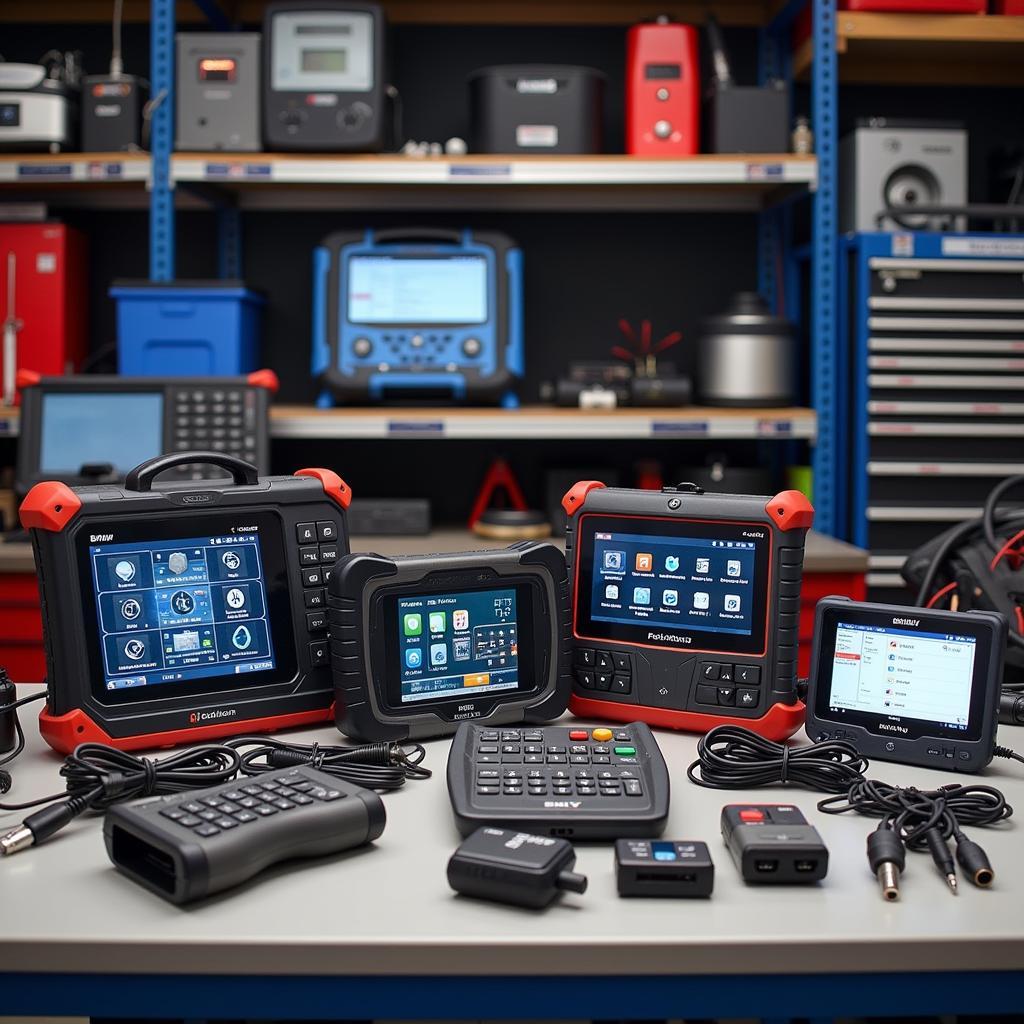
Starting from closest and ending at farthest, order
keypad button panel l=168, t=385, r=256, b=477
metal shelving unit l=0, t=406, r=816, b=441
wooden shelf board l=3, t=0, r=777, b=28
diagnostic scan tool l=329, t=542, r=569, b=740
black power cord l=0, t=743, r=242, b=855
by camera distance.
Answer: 1. black power cord l=0, t=743, r=242, b=855
2. diagnostic scan tool l=329, t=542, r=569, b=740
3. keypad button panel l=168, t=385, r=256, b=477
4. metal shelving unit l=0, t=406, r=816, b=441
5. wooden shelf board l=3, t=0, r=777, b=28

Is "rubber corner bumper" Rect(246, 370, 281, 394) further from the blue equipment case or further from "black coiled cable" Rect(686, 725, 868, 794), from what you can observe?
"black coiled cable" Rect(686, 725, 868, 794)

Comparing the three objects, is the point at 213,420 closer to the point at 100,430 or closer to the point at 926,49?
the point at 100,430

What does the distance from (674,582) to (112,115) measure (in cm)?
208

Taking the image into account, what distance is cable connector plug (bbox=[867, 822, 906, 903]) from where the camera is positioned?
0.87 metres

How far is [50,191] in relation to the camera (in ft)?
9.82

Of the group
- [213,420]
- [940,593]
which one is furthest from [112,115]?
[940,593]

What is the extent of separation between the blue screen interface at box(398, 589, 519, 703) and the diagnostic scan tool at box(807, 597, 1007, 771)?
33 cm

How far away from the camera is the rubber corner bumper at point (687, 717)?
1245mm

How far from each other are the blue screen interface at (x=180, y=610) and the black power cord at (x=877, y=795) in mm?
504

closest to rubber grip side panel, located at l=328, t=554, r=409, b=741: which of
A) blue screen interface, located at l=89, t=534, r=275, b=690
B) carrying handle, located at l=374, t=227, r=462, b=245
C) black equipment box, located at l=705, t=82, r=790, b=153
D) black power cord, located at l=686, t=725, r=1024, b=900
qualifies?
blue screen interface, located at l=89, t=534, r=275, b=690

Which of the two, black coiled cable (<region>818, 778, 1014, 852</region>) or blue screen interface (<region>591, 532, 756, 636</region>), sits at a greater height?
blue screen interface (<region>591, 532, 756, 636</region>)

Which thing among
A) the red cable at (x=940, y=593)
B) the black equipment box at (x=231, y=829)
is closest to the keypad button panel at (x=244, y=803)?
the black equipment box at (x=231, y=829)

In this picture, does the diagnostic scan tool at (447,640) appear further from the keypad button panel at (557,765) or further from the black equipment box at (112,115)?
the black equipment box at (112,115)

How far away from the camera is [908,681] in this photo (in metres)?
1.19
